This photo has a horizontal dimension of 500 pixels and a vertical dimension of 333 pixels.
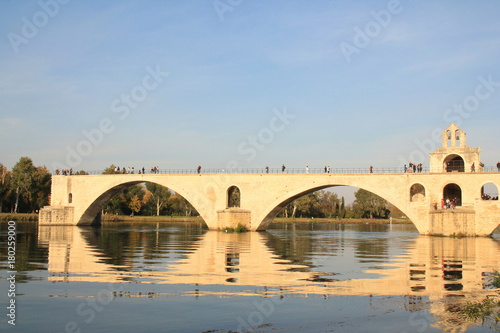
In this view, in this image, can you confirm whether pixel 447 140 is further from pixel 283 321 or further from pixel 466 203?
pixel 283 321

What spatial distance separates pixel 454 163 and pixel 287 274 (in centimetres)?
2836

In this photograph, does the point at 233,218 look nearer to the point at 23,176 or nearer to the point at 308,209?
the point at 23,176

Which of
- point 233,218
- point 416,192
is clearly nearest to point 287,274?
point 416,192

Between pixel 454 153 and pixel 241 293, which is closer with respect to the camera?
pixel 241 293

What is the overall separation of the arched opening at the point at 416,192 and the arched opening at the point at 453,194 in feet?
7.15

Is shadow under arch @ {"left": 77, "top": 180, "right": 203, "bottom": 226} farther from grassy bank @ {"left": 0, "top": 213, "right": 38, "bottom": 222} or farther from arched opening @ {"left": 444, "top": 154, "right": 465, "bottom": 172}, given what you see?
arched opening @ {"left": 444, "top": 154, "right": 465, "bottom": 172}

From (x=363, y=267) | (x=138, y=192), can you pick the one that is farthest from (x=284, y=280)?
(x=138, y=192)

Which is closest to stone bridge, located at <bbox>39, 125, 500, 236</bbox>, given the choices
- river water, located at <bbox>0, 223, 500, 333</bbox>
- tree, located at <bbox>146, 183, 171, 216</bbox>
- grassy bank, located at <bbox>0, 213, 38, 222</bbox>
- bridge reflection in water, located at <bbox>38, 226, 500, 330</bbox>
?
grassy bank, located at <bbox>0, 213, 38, 222</bbox>

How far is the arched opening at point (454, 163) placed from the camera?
3853cm

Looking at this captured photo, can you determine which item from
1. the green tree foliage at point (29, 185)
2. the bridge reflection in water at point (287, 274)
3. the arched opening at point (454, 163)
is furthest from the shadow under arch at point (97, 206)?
the bridge reflection in water at point (287, 274)

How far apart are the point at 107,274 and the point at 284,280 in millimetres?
4849

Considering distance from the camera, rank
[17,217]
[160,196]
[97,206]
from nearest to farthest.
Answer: [97,206], [17,217], [160,196]

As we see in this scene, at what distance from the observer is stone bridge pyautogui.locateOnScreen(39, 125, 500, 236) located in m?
34.6

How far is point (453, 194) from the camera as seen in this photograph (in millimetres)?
38688
